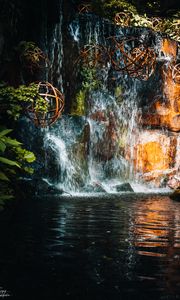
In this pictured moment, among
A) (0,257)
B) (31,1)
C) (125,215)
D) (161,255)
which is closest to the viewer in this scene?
(0,257)

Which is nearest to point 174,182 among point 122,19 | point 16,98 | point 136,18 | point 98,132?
point 98,132

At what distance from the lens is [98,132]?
675 inches

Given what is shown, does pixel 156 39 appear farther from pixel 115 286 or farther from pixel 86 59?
pixel 115 286

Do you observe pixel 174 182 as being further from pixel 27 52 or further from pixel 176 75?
pixel 27 52

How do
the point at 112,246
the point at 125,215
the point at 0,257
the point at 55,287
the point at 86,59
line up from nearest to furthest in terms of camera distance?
the point at 55,287 < the point at 0,257 < the point at 112,246 < the point at 125,215 < the point at 86,59

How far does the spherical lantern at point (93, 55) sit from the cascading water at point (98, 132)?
17.5 inches

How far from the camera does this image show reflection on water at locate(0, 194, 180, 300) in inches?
125

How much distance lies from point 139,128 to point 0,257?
591 inches

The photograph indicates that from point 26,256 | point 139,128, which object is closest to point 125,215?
point 26,256

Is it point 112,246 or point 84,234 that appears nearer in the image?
point 112,246

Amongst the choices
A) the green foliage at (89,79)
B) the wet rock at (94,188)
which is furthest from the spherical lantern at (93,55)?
the wet rock at (94,188)

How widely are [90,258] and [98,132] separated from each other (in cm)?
1311

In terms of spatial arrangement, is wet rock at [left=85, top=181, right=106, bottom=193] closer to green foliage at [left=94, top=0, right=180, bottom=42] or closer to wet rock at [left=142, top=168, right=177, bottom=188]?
wet rock at [left=142, top=168, right=177, bottom=188]

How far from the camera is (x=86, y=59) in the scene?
615 inches
